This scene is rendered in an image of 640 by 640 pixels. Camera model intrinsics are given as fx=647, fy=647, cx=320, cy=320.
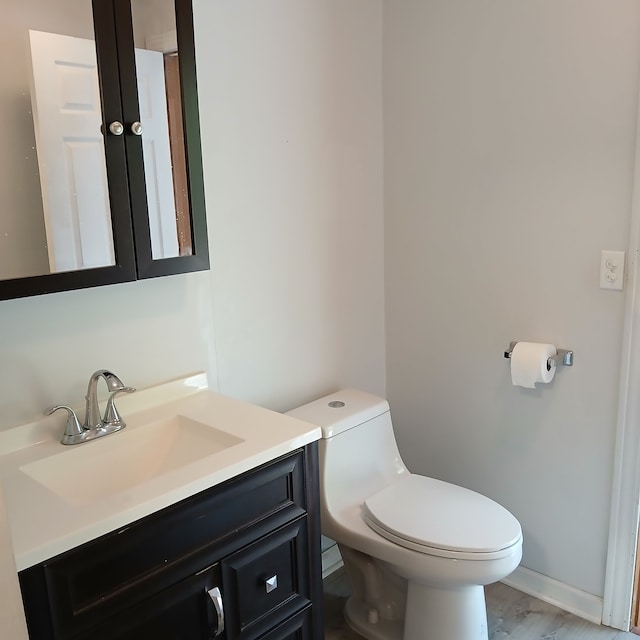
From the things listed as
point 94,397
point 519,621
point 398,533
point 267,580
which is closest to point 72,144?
point 94,397

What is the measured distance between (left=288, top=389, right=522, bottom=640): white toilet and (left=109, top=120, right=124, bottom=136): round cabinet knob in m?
0.99

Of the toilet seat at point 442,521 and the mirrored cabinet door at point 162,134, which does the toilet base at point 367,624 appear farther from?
the mirrored cabinet door at point 162,134

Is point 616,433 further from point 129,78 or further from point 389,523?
Result: point 129,78

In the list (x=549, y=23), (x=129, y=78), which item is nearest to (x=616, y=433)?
(x=549, y=23)

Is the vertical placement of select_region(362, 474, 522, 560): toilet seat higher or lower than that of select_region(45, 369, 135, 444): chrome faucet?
lower

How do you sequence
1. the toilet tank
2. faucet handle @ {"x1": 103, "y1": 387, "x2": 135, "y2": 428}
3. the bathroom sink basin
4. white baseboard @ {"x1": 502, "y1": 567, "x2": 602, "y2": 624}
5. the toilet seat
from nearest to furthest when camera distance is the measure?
the bathroom sink basin, faucet handle @ {"x1": 103, "y1": 387, "x2": 135, "y2": 428}, the toilet seat, the toilet tank, white baseboard @ {"x1": 502, "y1": 567, "x2": 602, "y2": 624}

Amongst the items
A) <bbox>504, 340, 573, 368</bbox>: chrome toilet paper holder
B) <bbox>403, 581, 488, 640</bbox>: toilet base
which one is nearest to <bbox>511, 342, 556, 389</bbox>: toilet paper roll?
<bbox>504, 340, 573, 368</bbox>: chrome toilet paper holder

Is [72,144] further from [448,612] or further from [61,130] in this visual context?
[448,612]

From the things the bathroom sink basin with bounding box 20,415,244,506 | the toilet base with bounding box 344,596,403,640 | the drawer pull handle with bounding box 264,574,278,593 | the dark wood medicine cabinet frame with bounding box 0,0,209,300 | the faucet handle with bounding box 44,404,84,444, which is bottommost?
the toilet base with bounding box 344,596,403,640

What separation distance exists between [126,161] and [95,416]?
0.60 meters

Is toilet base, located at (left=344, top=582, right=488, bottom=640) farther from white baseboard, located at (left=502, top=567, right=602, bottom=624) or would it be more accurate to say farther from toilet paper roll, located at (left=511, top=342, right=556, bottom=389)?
toilet paper roll, located at (left=511, top=342, right=556, bottom=389)

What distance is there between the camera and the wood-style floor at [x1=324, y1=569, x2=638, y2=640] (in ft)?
6.63

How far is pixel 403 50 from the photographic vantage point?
2.23 metres

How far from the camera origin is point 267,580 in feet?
4.79
